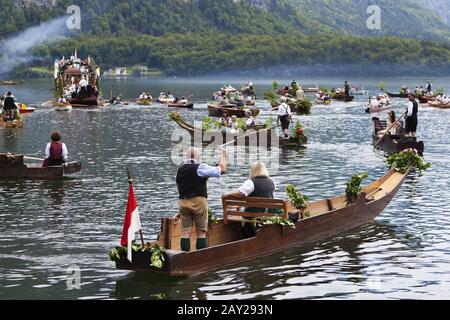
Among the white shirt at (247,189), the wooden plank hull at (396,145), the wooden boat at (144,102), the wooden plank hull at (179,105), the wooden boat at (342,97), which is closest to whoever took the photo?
the white shirt at (247,189)

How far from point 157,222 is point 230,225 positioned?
4.62m

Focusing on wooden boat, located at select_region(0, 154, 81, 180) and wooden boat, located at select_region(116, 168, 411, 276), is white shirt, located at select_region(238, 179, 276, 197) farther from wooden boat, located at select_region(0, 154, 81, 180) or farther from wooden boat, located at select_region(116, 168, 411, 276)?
wooden boat, located at select_region(0, 154, 81, 180)

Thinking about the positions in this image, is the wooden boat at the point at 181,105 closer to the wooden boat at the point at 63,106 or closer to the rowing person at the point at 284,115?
the wooden boat at the point at 63,106

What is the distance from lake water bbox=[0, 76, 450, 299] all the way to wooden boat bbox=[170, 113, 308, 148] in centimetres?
123

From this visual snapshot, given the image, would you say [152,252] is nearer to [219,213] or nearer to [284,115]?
[219,213]

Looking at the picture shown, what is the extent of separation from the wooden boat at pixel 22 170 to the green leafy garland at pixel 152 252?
15625 mm

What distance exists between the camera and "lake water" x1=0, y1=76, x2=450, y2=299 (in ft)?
60.6

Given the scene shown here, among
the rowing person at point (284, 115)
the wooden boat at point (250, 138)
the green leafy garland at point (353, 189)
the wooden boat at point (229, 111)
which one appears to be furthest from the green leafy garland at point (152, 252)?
the wooden boat at point (229, 111)

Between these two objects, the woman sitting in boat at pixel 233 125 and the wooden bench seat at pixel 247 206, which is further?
the woman sitting in boat at pixel 233 125

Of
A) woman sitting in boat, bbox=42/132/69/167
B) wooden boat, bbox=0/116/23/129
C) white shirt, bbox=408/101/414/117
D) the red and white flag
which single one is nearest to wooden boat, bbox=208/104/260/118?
wooden boat, bbox=0/116/23/129

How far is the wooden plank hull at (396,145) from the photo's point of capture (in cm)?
4053

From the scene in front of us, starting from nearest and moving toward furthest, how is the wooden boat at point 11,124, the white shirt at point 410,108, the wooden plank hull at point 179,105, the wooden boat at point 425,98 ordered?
the white shirt at point 410,108, the wooden boat at point 11,124, the wooden plank hull at point 179,105, the wooden boat at point 425,98
